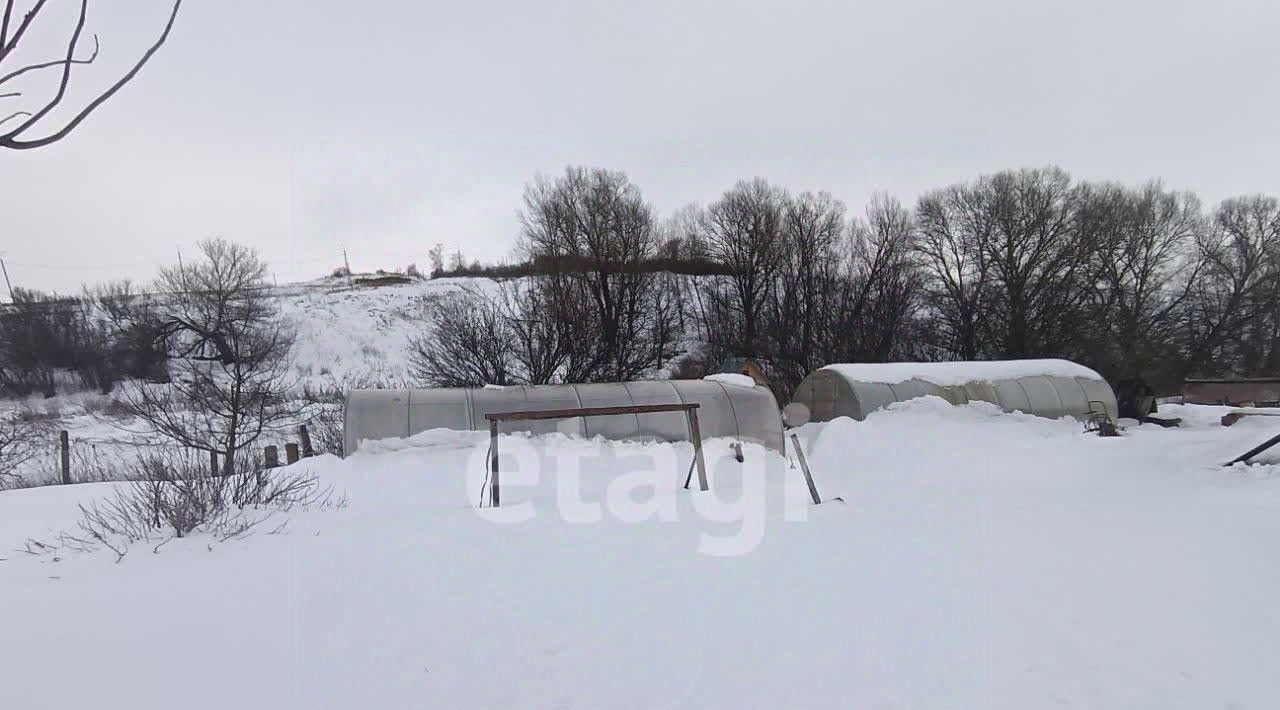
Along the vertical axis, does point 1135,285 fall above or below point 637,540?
above

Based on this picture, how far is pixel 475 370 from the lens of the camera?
71.5 ft

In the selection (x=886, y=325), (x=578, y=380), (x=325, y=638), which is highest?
(x=886, y=325)

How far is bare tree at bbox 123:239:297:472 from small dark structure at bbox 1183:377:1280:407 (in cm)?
3262

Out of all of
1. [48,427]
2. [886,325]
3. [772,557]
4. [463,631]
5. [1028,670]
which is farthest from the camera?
[886,325]

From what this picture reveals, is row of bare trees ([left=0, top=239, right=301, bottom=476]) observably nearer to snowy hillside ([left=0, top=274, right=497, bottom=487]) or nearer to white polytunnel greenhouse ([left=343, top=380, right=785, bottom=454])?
snowy hillside ([left=0, top=274, right=497, bottom=487])

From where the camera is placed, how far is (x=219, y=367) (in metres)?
30.5

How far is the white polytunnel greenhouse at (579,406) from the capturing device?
13125mm

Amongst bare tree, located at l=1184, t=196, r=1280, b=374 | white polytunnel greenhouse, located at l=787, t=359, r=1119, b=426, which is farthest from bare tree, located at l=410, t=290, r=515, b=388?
bare tree, located at l=1184, t=196, r=1280, b=374

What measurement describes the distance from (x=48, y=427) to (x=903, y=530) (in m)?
31.8

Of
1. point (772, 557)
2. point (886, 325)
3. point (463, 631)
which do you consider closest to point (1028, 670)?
point (772, 557)

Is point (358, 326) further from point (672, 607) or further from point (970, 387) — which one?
point (672, 607)

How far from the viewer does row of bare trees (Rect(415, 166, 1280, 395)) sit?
34.0 metres

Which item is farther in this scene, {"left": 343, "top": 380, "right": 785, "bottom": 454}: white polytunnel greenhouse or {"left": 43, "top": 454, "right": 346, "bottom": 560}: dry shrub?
{"left": 343, "top": 380, "right": 785, "bottom": 454}: white polytunnel greenhouse

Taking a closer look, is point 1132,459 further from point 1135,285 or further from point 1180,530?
point 1135,285
